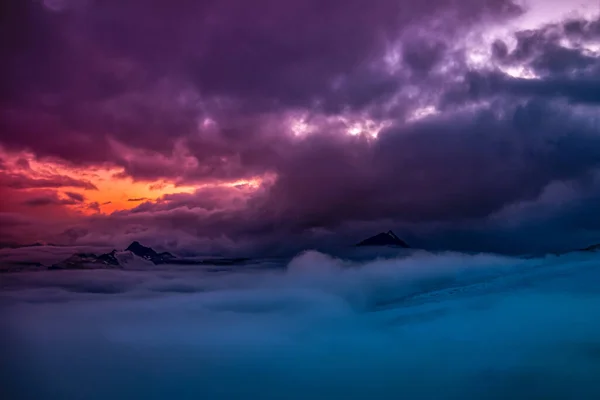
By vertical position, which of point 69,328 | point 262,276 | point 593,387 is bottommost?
point 593,387

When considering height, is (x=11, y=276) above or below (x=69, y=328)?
above

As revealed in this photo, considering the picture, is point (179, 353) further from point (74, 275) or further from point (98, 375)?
point (74, 275)

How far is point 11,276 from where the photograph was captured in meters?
6.24

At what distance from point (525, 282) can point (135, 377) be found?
5669mm

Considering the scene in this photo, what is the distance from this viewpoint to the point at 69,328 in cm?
582

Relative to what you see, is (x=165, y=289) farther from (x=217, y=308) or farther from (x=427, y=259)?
(x=427, y=259)

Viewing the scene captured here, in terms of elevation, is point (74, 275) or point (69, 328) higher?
point (74, 275)

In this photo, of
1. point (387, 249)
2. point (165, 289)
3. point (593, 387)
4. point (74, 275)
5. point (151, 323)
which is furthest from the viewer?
point (387, 249)

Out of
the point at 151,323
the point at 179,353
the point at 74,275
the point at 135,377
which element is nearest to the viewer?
the point at 135,377

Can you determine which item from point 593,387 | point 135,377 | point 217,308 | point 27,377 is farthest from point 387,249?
point 27,377

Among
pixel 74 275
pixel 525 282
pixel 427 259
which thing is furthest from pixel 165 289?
pixel 525 282

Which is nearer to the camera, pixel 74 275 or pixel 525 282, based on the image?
pixel 525 282

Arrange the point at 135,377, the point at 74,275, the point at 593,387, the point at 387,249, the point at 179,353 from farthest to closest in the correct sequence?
the point at 387,249, the point at 74,275, the point at 179,353, the point at 135,377, the point at 593,387

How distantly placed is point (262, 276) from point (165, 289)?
1487 mm
